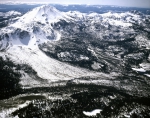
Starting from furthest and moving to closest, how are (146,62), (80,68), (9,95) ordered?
(146,62) < (80,68) < (9,95)

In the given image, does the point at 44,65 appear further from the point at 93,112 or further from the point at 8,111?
the point at 93,112

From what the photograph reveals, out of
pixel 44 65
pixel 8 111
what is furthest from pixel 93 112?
pixel 44 65

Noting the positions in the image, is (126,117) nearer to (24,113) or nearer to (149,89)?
(149,89)

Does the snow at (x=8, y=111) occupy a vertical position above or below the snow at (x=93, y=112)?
above

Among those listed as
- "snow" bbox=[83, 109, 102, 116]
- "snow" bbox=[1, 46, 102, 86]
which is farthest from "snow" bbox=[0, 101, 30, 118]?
"snow" bbox=[83, 109, 102, 116]

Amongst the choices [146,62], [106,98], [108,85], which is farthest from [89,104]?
[146,62]

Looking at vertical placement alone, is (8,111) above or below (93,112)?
above

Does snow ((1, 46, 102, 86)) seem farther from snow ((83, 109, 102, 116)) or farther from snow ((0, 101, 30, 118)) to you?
snow ((83, 109, 102, 116))

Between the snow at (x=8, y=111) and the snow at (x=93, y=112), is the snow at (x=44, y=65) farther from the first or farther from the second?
the snow at (x=93, y=112)

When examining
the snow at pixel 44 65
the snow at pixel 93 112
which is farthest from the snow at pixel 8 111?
the snow at pixel 93 112

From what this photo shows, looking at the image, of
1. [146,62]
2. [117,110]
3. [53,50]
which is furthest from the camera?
[53,50]

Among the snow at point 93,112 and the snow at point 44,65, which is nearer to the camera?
the snow at point 93,112
